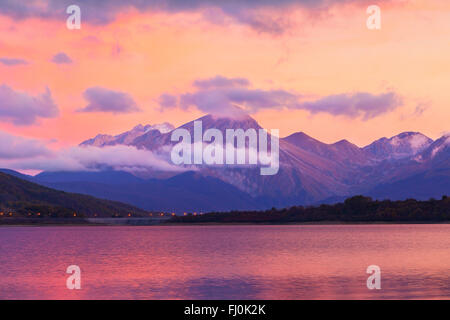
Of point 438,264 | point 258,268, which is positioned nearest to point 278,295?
point 258,268

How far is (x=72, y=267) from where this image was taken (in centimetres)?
10106
